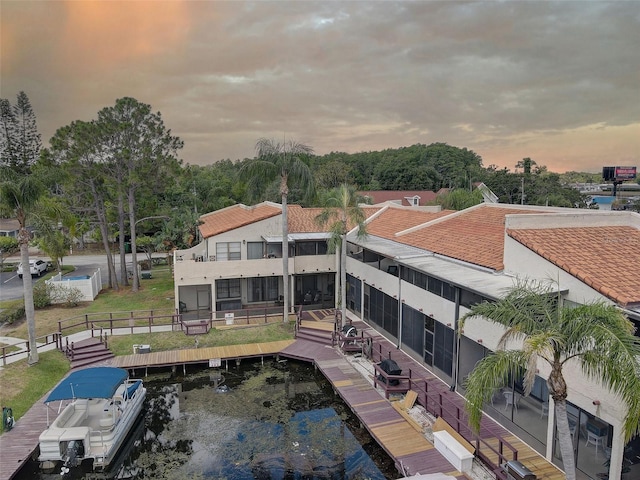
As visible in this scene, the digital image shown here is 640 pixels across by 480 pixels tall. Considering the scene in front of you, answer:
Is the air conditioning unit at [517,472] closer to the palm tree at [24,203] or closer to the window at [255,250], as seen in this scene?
the palm tree at [24,203]

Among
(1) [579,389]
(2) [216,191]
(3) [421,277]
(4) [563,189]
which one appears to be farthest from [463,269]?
(4) [563,189]

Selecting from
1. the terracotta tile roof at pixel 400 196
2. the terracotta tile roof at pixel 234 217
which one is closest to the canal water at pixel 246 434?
the terracotta tile roof at pixel 234 217

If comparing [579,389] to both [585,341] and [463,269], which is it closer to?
[585,341]

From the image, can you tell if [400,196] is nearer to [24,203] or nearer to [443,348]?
[443,348]

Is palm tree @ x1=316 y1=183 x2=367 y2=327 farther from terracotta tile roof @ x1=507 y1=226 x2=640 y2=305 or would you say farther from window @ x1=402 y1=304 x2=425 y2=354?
terracotta tile roof @ x1=507 y1=226 x2=640 y2=305

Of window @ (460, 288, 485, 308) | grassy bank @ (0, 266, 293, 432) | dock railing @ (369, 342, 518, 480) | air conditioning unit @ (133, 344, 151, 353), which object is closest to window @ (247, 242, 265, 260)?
grassy bank @ (0, 266, 293, 432)
